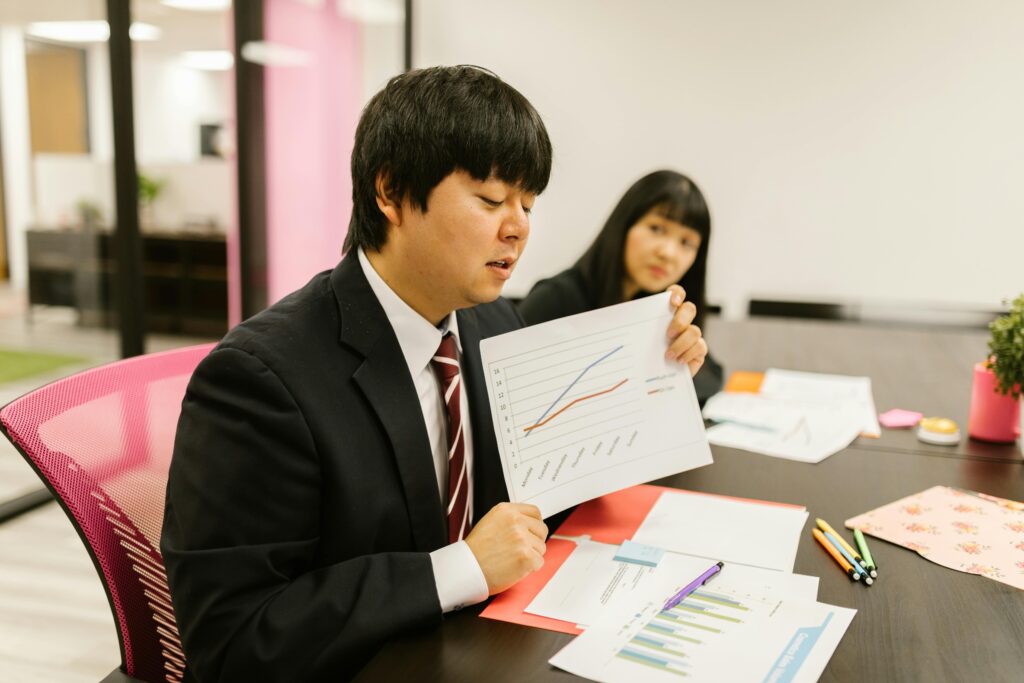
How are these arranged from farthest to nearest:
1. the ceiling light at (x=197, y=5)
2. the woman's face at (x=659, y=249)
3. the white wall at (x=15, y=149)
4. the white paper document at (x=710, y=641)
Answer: the ceiling light at (x=197, y=5)
the white wall at (x=15, y=149)
the woman's face at (x=659, y=249)
the white paper document at (x=710, y=641)

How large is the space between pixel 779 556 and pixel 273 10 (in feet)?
13.4

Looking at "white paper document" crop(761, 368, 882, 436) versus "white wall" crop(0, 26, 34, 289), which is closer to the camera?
"white paper document" crop(761, 368, 882, 436)

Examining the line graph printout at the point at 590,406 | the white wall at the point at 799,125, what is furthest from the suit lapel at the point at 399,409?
the white wall at the point at 799,125

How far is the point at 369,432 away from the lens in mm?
1062

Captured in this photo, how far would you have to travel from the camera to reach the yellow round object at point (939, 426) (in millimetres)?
1726

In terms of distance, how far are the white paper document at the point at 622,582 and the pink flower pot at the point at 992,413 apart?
0.92 meters

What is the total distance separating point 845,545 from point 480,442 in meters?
0.56

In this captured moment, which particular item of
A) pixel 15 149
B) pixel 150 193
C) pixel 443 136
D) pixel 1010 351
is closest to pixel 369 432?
pixel 443 136

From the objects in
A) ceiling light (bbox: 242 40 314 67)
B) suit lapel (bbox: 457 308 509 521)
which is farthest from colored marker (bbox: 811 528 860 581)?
ceiling light (bbox: 242 40 314 67)

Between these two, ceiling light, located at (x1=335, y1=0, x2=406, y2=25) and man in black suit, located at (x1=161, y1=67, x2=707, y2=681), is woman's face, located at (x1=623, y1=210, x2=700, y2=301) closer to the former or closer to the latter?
man in black suit, located at (x1=161, y1=67, x2=707, y2=681)

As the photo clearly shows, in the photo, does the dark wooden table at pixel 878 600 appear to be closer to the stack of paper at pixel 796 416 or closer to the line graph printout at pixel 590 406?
the stack of paper at pixel 796 416

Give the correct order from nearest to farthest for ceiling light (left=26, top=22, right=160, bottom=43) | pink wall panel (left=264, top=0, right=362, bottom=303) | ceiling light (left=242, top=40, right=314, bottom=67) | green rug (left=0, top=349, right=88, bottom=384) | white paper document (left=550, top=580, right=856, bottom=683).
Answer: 1. white paper document (left=550, top=580, right=856, bottom=683)
2. ceiling light (left=26, top=22, right=160, bottom=43)
3. green rug (left=0, top=349, right=88, bottom=384)
4. ceiling light (left=242, top=40, right=314, bottom=67)
5. pink wall panel (left=264, top=0, right=362, bottom=303)

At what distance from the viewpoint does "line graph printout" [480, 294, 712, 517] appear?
3.75ft

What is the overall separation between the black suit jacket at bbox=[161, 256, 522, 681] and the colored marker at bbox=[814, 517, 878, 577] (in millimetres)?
566
